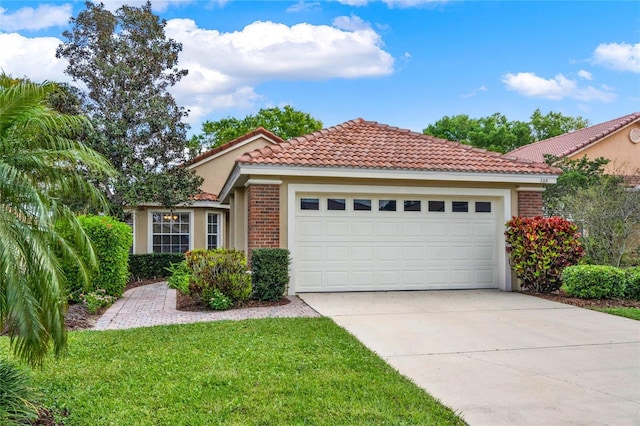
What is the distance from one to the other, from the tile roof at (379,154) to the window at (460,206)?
0.97 meters

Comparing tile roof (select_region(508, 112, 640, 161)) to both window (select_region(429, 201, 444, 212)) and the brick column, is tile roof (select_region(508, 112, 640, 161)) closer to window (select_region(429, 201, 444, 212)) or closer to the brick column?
window (select_region(429, 201, 444, 212))

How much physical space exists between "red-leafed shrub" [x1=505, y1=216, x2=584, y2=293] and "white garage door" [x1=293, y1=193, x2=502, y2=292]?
0.94 meters

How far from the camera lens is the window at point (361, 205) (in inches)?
437

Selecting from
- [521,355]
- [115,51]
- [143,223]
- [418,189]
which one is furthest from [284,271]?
[115,51]

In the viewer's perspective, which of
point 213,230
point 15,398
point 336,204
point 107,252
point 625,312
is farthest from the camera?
point 213,230

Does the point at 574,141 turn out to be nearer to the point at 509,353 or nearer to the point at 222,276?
the point at 222,276

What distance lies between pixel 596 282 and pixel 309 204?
6.29m

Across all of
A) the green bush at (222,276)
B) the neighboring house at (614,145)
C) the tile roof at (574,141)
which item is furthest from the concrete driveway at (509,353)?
the neighboring house at (614,145)

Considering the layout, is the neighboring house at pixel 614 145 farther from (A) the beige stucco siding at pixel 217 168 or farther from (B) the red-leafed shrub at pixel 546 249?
(A) the beige stucco siding at pixel 217 168

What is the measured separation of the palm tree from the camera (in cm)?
335

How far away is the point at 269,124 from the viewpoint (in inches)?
1438

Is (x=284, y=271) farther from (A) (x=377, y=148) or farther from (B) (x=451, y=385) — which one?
(B) (x=451, y=385)

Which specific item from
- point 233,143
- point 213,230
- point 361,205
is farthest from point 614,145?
point 213,230

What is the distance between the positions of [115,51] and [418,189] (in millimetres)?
11009
